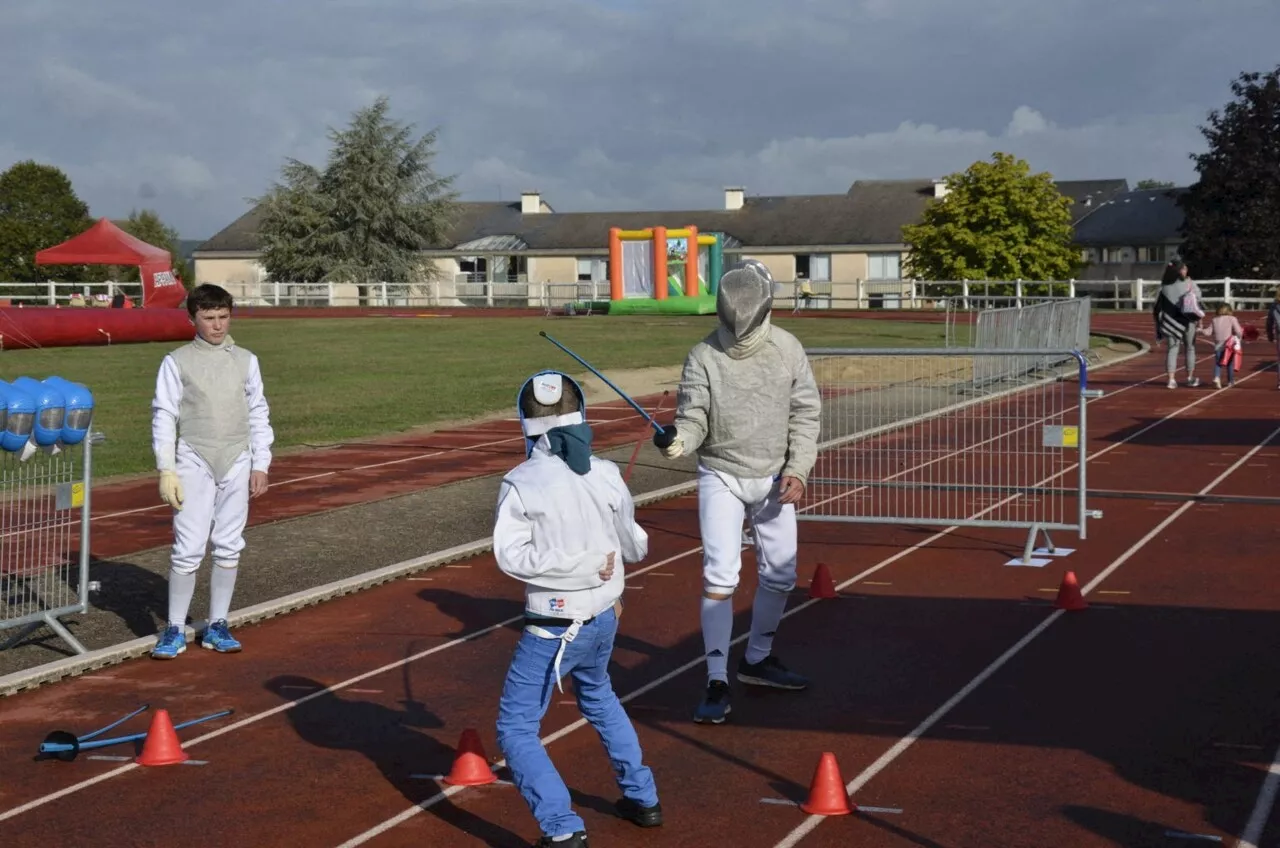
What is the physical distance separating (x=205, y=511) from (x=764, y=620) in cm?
321

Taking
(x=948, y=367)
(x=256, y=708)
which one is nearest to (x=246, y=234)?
(x=948, y=367)

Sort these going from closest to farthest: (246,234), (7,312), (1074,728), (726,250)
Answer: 1. (1074,728)
2. (7,312)
3. (726,250)
4. (246,234)

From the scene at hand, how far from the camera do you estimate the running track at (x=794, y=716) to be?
6.32 meters

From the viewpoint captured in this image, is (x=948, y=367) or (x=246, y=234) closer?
(x=948, y=367)

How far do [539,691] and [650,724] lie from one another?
1.89 meters

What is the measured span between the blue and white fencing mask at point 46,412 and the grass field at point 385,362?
319 inches

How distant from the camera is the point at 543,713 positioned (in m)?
5.97

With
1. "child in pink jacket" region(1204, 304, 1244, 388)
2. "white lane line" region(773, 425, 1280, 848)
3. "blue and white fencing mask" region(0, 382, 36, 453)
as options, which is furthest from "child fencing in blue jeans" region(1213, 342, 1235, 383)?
"blue and white fencing mask" region(0, 382, 36, 453)

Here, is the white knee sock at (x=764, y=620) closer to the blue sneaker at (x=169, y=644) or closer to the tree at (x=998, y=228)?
the blue sneaker at (x=169, y=644)

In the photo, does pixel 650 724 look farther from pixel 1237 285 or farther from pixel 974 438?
pixel 1237 285

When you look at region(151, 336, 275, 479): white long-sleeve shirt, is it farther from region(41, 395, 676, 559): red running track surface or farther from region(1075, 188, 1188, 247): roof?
region(1075, 188, 1188, 247): roof

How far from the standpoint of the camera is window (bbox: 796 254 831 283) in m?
84.2

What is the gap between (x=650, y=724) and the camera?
7.73m

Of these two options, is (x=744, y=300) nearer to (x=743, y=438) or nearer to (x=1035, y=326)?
(x=743, y=438)
